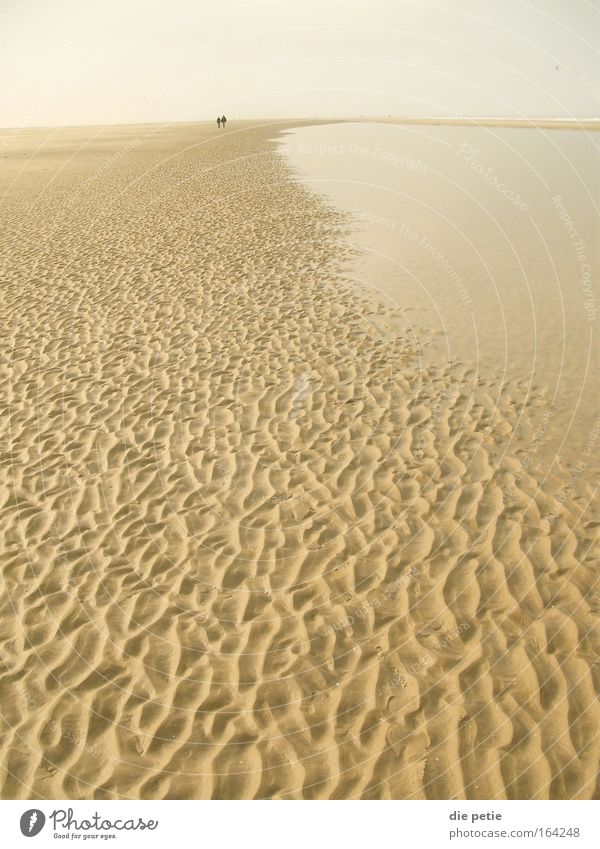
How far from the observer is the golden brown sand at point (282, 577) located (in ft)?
15.8

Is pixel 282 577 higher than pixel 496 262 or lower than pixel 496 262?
lower

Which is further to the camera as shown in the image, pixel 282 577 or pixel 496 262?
pixel 496 262

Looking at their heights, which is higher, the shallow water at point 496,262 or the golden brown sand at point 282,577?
the shallow water at point 496,262

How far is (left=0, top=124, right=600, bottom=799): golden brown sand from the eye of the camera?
4.83 m

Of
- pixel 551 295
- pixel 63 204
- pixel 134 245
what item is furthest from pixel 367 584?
pixel 63 204

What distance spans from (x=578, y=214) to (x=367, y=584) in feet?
67.6

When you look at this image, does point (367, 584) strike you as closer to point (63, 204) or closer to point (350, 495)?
point (350, 495)

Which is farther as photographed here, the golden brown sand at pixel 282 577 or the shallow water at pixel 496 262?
the shallow water at pixel 496 262

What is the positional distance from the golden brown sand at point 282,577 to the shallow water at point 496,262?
3.45ft

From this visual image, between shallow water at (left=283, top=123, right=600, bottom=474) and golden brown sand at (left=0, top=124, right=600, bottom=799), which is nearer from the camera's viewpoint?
golden brown sand at (left=0, top=124, right=600, bottom=799)

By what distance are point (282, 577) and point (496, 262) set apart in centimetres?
1296

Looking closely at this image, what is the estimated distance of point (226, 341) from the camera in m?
11.8

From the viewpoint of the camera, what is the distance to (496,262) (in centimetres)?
1606

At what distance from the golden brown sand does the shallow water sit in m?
1.05
